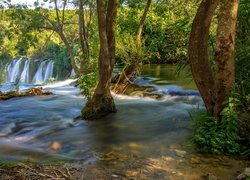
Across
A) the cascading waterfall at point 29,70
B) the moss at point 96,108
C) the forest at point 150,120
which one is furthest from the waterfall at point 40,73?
the moss at point 96,108

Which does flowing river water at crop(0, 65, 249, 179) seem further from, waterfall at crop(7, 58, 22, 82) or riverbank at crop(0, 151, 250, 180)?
waterfall at crop(7, 58, 22, 82)

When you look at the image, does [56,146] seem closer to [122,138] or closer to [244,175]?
[122,138]

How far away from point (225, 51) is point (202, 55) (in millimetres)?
467

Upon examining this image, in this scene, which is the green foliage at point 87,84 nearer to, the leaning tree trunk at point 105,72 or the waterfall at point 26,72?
the leaning tree trunk at point 105,72

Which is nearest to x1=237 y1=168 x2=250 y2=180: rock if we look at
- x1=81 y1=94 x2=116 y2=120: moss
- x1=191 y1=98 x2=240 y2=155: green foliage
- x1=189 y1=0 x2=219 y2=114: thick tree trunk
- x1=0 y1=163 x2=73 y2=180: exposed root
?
x1=191 y1=98 x2=240 y2=155: green foliage

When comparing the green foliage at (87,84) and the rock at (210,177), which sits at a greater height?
the green foliage at (87,84)

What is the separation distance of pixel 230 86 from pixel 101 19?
351 cm

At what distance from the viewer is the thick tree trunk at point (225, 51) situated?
203 inches

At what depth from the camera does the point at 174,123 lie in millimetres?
7281

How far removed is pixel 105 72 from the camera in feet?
25.8

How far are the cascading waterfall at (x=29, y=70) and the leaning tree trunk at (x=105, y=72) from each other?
793 inches

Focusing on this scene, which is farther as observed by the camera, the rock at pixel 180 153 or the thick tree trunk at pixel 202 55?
the thick tree trunk at pixel 202 55

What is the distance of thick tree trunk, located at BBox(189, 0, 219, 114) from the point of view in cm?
548

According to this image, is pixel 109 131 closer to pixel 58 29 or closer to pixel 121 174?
pixel 121 174
